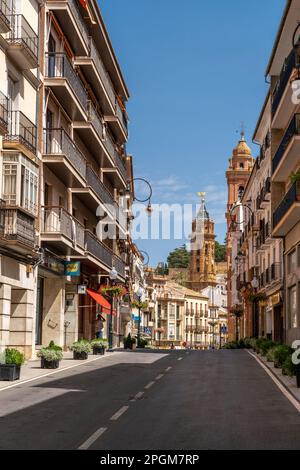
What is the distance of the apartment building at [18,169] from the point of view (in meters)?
24.1

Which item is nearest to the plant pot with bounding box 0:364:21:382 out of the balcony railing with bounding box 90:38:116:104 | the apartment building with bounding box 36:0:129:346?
the apartment building with bounding box 36:0:129:346

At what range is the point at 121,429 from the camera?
1200cm

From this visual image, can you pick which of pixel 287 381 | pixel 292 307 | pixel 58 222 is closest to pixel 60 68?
pixel 58 222

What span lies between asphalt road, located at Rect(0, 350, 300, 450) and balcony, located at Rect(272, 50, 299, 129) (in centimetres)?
1248

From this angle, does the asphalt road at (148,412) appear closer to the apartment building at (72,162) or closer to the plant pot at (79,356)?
the plant pot at (79,356)

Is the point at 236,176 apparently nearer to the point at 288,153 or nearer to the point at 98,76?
the point at 98,76

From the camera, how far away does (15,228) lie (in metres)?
24.0

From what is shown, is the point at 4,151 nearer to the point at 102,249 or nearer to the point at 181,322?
the point at 102,249

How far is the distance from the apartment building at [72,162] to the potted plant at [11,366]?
9.61 metres

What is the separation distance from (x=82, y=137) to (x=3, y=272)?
51.7 feet

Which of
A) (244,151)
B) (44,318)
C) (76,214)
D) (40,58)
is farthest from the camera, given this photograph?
(244,151)

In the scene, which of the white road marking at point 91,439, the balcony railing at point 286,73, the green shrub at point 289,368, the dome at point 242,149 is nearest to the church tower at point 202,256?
the dome at point 242,149

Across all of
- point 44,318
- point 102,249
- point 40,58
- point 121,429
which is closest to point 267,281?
point 102,249

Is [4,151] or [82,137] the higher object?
[82,137]
